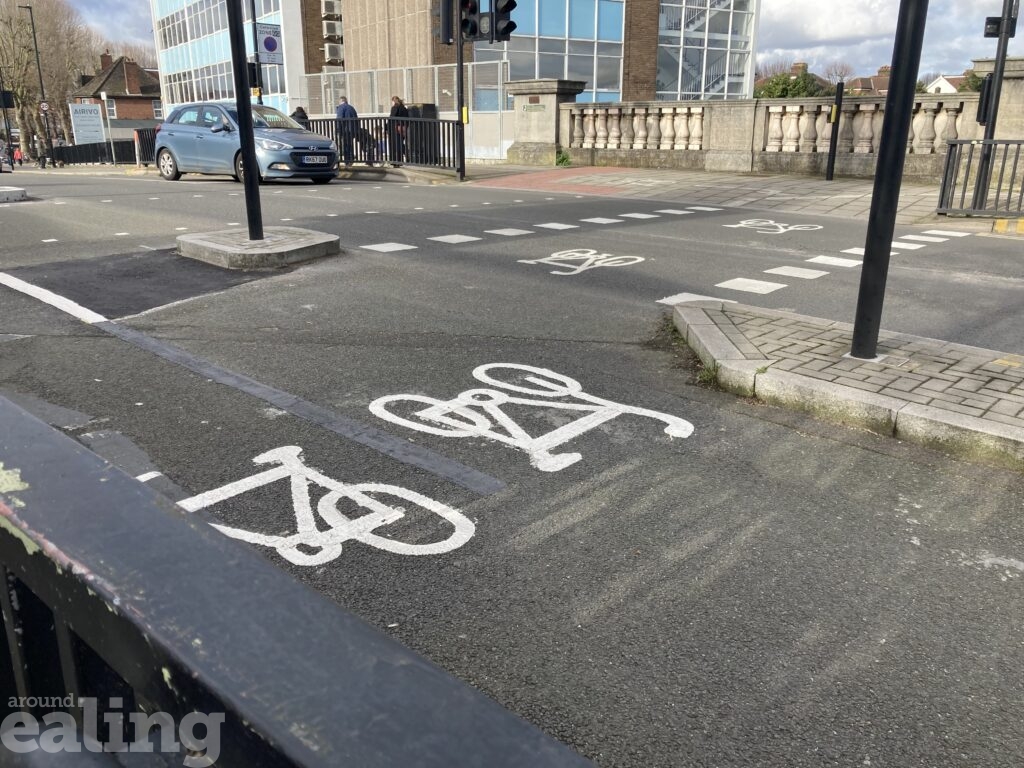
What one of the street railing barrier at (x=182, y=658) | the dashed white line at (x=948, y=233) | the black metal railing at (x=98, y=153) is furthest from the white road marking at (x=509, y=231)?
the black metal railing at (x=98, y=153)

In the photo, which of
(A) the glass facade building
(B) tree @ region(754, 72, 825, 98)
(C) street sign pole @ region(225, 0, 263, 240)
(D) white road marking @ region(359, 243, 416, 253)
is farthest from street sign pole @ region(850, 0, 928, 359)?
(B) tree @ region(754, 72, 825, 98)

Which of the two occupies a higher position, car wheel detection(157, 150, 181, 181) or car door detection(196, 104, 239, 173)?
car door detection(196, 104, 239, 173)

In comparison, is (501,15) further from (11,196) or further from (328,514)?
(328,514)

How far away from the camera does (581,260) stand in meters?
9.52

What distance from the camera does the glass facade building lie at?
127 feet

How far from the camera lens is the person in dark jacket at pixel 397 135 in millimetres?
21766

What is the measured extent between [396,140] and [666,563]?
20706 millimetres

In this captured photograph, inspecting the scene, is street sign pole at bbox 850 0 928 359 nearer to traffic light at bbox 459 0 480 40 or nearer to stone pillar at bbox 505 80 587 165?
traffic light at bbox 459 0 480 40

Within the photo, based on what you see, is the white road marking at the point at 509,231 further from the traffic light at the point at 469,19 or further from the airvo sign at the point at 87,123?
the airvo sign at the point at 87,123

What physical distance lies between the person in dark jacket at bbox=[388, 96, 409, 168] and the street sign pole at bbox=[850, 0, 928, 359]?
1832 cm

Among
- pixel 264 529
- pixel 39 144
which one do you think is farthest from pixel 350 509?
pixel 39 144

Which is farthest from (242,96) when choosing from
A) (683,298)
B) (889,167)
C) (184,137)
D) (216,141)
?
(184,137)

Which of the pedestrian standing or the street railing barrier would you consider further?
the pedestrian standing

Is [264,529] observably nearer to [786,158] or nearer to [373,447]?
[373,447]
